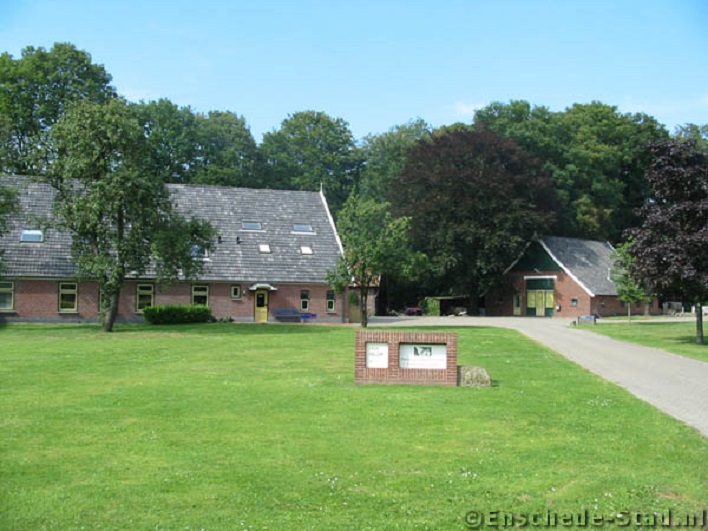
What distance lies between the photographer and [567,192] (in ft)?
228

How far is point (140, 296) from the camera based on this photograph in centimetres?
4394

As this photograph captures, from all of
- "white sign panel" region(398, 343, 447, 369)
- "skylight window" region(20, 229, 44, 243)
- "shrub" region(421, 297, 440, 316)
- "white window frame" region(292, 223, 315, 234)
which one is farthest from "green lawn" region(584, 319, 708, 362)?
"skylight window" region(20, 229, 44, 243)

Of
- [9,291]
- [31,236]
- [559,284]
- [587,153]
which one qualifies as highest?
[587,153]

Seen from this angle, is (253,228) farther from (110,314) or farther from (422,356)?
(422,356)

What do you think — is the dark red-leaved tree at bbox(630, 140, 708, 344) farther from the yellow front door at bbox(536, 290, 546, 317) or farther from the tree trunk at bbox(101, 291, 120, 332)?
the yellow front door at bbox(536, 290, 546, 317)

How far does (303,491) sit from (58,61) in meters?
57.9

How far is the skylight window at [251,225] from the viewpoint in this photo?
158ft

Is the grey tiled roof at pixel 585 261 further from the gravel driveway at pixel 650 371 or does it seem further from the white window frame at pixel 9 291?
the white window frame at pixel 9 291

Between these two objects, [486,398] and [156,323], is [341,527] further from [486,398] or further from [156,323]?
[156,323]

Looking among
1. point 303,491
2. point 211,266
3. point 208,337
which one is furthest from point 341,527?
point 211,266

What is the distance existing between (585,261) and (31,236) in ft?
143

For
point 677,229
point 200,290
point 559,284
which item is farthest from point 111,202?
point 559,284

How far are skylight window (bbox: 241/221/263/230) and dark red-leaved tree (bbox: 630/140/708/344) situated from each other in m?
24.2

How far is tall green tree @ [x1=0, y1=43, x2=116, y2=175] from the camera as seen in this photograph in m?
56.8
